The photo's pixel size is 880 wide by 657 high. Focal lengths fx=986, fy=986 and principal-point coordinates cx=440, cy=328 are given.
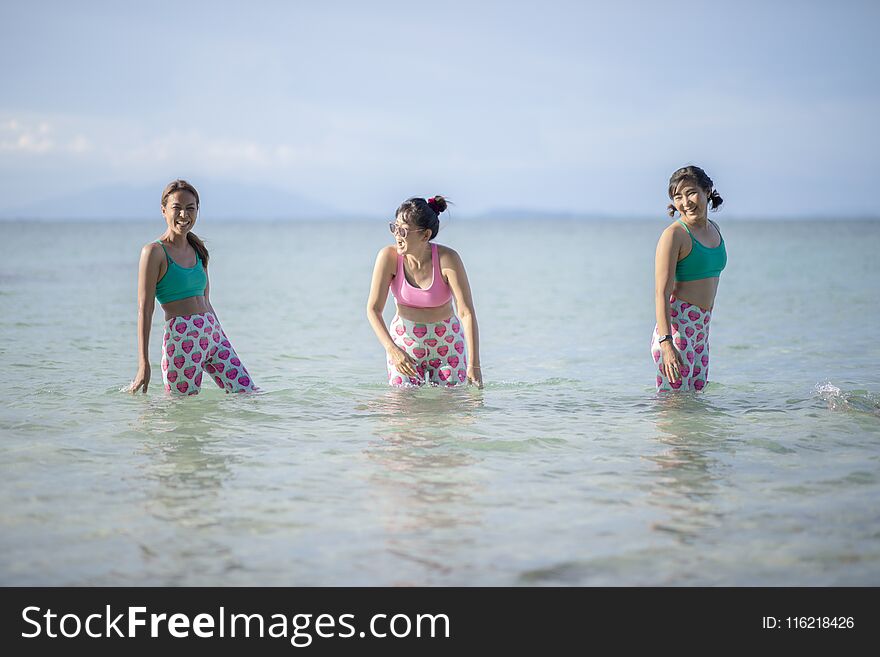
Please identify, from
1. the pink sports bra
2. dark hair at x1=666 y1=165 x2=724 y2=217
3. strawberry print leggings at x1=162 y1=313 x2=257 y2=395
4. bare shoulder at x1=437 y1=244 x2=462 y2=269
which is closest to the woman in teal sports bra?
dark hair at x1=666 y1=165 x2=724 y2=217

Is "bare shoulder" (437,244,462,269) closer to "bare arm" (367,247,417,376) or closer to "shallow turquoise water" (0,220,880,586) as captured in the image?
"bare arm" (367,247,417,376)

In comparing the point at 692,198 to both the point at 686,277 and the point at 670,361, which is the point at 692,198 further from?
the point at 670,361

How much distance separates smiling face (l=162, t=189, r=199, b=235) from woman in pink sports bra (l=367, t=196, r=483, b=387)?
1.32 meters

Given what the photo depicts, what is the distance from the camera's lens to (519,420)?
6.77 meters

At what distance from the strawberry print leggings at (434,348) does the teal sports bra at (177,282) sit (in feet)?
4.64

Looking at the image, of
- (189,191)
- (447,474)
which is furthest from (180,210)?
(447,474)

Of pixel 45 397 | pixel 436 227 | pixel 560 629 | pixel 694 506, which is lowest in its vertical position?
pixel 560 629

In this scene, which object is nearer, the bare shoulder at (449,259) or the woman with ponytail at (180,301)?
the woman with ponytail at (180,301)

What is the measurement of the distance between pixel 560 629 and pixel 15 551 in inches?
87.5

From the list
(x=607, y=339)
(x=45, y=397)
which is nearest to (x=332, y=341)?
(x=607, y=339)

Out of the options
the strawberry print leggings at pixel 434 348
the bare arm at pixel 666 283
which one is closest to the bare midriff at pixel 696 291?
the bare arm at pixel 666 283

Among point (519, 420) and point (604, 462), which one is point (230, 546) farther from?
point (519, 420)

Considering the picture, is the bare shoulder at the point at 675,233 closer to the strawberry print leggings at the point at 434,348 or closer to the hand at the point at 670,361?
the hand at the point at 670,361

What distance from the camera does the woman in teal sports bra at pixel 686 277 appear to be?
259 inches
